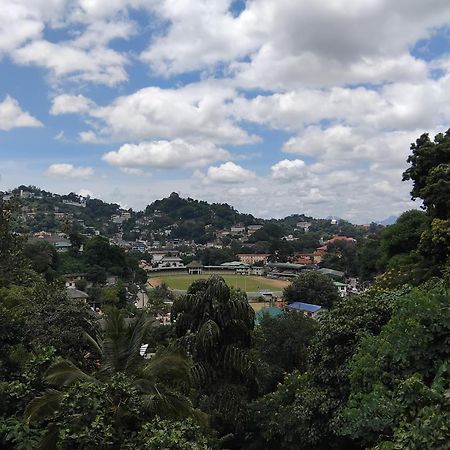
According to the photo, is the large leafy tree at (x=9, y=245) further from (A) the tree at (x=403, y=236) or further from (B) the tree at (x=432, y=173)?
(A) the tree at (x=403, y=236)

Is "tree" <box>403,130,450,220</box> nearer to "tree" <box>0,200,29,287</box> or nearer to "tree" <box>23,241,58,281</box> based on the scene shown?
"tree" <box>0,200,29,287</box>

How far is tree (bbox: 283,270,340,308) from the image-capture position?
4253 cm

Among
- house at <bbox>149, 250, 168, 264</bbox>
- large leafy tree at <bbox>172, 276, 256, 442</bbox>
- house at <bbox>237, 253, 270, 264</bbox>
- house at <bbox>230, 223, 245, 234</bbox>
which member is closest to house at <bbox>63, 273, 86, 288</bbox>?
large leafy tree at <bbox>172, 276, 256, 442</bbox>

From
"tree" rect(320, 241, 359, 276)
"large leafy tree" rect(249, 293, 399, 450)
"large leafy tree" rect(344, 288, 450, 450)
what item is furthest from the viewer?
"tree" rect(320, 241, 359, 276)

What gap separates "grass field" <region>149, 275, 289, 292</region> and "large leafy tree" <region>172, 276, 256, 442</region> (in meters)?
60.9

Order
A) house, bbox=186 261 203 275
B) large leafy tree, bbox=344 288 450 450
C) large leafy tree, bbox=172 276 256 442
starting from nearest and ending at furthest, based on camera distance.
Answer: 1. large leafy tree, bbox=344 288 450 450
2. large leafy tree, bbox=172 276 256 442
3. house, bbox=186 261 203 275

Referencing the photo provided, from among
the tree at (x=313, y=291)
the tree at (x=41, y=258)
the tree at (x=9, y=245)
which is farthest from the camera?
the tree at (x=41, y=258)

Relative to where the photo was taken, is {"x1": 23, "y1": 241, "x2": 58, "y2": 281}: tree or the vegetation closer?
the vegetation

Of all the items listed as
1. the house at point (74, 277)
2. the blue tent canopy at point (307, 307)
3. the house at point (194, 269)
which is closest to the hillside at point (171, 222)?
the house at point (194, 269)

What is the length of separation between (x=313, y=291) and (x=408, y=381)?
126 ft

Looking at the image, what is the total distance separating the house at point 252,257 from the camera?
11006 centimetres

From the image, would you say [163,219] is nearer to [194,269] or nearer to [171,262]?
[171,262]

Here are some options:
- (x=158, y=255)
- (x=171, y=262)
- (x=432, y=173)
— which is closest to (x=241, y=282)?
(x=171, y=262)

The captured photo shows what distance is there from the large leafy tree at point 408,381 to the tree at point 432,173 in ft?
33.9
